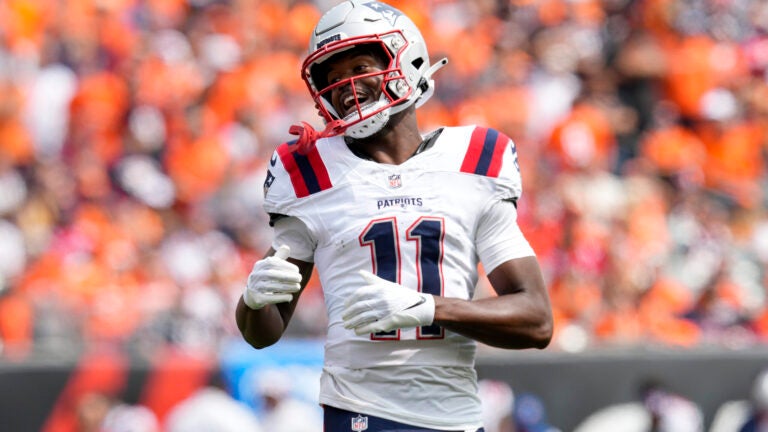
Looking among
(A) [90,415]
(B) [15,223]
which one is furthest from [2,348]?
(B) [15,223]

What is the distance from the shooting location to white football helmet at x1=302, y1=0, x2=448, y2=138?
339 cm

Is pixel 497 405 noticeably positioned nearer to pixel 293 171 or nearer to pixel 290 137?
pixel 290 137

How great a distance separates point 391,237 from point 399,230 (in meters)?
0.03

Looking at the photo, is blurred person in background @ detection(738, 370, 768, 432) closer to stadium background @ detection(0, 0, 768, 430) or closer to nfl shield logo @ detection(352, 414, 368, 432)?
stadium background @ detection(0, 0, 768, 430)

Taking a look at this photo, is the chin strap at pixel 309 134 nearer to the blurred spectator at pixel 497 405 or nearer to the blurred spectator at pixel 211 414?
the blurred spectator at pixel 211 414

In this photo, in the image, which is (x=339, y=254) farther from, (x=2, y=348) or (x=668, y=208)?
(x=668, y=208)

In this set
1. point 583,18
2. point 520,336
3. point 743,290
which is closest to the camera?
point 520,336

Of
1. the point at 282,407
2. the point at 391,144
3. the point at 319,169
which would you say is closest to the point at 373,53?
the point at 391,144

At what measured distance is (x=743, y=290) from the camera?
28.4ft

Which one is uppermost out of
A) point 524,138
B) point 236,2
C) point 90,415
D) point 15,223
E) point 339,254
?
point 236,2

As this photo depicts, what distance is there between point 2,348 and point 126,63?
3.12 m

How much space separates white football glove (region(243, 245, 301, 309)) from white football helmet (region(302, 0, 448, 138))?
18.4 inches

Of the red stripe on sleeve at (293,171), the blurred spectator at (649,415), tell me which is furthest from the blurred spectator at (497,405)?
the red stripe on sleeve at (293,171)

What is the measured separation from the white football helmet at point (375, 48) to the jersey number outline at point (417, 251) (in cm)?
30
